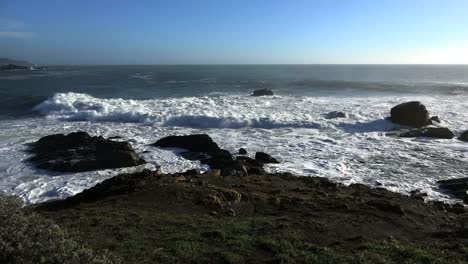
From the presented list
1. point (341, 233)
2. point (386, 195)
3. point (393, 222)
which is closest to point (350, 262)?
point (341, 233)

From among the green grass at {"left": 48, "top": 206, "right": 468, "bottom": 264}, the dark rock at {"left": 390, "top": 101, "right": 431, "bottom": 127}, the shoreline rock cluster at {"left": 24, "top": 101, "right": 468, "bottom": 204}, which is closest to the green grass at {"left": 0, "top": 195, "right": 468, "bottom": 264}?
the green grass at {"left": 48, "top": 206, "right": 468, "bottom": 264}

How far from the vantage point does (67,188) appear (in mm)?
13352

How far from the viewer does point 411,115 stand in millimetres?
27453

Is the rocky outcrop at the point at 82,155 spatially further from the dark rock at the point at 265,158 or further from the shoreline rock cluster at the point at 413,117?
the shoreline rock cluster at the point at 413,117

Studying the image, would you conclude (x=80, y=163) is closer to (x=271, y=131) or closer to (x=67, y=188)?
(x=67, y=188)

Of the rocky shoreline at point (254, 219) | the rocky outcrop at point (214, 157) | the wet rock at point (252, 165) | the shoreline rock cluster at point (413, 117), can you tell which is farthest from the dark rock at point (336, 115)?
the rocky shoreline at point (254, 219)

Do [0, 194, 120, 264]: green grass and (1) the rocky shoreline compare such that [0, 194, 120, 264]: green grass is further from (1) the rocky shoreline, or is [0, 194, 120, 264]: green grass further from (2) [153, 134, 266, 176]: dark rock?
(2) [153, 134, 266, 176]: dark rock

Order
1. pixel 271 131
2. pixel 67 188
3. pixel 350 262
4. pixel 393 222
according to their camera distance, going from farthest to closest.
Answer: pixel 271 131, pixel 67 188, pixel 393 222, pixel 350 262

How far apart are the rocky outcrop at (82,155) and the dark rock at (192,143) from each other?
247cm

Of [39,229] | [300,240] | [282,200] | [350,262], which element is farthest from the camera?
[282,200]

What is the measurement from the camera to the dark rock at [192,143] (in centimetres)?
1830

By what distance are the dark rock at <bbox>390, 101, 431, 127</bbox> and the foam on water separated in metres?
0.82

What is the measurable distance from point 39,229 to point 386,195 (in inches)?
365

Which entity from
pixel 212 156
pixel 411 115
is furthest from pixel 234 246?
pixel 411 115
